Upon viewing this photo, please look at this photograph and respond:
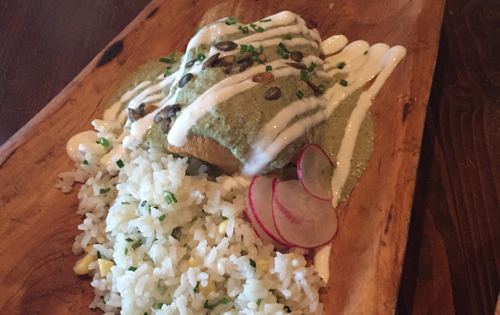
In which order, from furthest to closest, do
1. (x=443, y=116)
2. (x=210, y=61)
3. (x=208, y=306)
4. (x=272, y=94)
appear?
(x=443, y=116) → (x=210, y=61) → (x=272, y=94) → (x=208, y=306)

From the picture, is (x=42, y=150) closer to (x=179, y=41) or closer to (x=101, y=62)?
(x=101, y=62)

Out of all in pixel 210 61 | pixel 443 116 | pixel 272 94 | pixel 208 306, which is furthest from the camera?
pixel 443 116

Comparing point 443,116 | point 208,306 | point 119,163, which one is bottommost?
point 208,306

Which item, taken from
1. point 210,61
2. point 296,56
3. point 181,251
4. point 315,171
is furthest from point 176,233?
point 296,56

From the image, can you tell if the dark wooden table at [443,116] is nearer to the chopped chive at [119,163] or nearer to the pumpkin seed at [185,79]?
the chopped chive at [119,163]

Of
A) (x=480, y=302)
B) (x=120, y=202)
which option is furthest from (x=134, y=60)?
(x=480, y=302)

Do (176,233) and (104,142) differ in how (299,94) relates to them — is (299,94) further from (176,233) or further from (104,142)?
(104,142)
